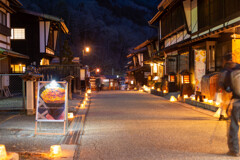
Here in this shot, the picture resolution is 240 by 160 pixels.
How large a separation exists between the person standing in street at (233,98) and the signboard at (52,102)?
16.0ft

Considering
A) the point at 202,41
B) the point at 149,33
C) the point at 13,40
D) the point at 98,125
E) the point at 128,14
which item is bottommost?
the point at 98,125

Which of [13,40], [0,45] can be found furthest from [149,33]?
[0,45]

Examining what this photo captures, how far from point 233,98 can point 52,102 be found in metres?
5.36

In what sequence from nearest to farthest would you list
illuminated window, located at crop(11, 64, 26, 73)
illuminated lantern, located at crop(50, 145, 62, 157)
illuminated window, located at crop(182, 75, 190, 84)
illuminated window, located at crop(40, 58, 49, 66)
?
illuminated lantern, located at crop(50, 145, 62, 157) → illuminated window, located at crop(182, 75, 190, 84) → illuminated window, located at crop(11, 64, 26, 73) → illuminated window, located at crop(40, 58, 49, 66)

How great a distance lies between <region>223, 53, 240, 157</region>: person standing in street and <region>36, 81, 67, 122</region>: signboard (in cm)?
487

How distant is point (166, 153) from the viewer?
5.75 meters

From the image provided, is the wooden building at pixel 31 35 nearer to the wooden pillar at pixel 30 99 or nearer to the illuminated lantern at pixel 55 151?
the wooden pillar at pixel 30 99

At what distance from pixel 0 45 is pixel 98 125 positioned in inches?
648

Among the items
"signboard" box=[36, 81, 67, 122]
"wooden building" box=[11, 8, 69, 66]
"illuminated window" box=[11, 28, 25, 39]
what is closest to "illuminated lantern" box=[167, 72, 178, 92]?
"wooden building" box=[11, 8, 69, 66]

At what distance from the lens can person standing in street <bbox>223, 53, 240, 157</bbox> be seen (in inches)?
211

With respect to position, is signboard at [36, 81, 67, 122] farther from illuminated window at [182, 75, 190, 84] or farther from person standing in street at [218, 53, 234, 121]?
illuminated window at [182, 75, 190, 84]

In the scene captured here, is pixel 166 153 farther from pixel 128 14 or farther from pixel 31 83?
pixel 128 14

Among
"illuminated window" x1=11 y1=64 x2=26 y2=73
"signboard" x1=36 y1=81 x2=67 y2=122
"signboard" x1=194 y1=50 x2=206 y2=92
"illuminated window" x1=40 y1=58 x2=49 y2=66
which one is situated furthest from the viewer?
"illuminated window" x1=40 y1=58 x2=49 y2=66

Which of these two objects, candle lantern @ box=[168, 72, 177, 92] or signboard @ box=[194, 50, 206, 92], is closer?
signboard @ box=[194, 50, 206, 92]
